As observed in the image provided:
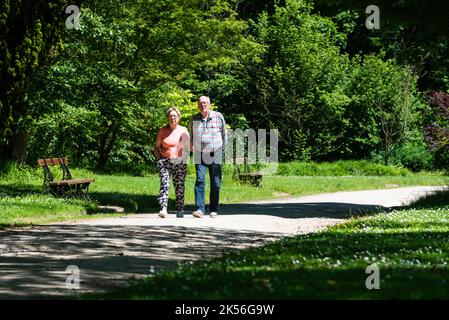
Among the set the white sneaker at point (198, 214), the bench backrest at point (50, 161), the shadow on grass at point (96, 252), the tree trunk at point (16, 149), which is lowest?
the shadow on grass at point (96, 252)

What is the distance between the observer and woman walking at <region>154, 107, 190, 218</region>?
15.2 m

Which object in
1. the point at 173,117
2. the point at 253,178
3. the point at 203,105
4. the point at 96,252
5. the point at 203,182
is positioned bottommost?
the point at 96,252

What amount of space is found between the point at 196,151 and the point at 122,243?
4.28m

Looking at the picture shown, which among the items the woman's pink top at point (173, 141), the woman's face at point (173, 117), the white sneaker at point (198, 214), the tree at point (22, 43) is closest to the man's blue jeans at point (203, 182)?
the white sneaker at point (198, 214)

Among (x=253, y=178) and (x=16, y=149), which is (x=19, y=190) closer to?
(x=16, y=149)

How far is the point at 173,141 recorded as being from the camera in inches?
600

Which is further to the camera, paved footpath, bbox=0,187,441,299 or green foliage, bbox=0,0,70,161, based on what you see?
green foliage, bbox=0,0,70,161

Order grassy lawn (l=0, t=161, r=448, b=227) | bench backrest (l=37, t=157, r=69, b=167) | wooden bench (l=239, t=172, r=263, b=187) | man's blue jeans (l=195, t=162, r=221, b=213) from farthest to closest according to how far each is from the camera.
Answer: wooden bench (l=239, t=172, r=263, b=187) < bench backrest (l=37, t=157, r=69, b=167) < man's blue jeans (l=195, t=162, r=221, b=213) < grassy lawn (l=0, t=161, r=448, b=227)

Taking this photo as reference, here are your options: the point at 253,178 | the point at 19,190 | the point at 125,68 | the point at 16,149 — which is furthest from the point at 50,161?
the point at 125,68

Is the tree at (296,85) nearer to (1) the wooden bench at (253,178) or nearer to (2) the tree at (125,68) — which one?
(2) the tree at (125,68)

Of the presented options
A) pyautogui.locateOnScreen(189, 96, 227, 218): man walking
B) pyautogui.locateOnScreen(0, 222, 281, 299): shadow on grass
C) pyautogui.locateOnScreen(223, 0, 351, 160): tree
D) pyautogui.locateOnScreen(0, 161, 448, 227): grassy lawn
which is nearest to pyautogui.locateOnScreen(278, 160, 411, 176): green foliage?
pyautogui.locateOnScreen(223, 0, 351, 160): tree

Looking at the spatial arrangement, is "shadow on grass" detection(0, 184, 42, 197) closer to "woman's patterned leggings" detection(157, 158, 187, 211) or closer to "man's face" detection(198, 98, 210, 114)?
"woman's patterned leggings" detection(157, 158, 187, 211)

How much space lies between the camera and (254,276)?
23.1 feet

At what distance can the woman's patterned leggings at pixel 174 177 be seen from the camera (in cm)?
1523
